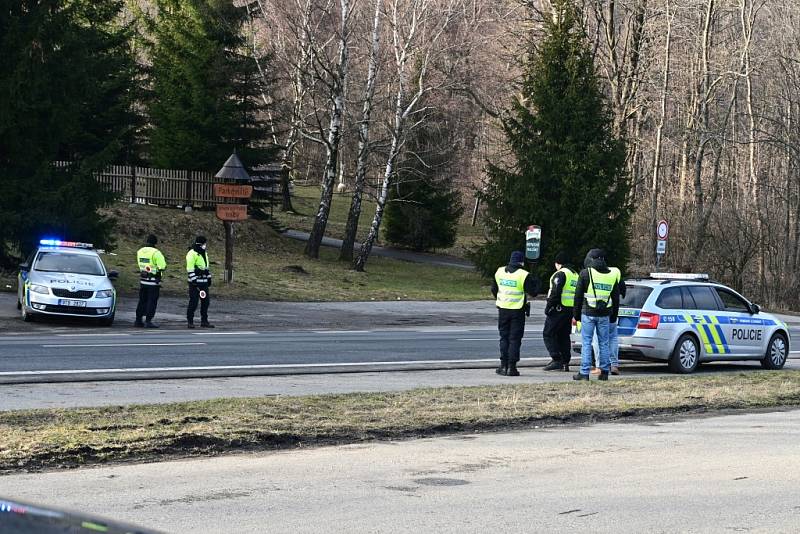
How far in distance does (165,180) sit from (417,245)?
16.7m

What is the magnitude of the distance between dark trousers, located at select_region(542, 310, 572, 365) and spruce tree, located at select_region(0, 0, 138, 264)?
15.0 metres

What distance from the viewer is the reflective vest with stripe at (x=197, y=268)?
2375 centimetres

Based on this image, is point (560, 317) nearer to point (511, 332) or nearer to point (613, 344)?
point (613, 344)

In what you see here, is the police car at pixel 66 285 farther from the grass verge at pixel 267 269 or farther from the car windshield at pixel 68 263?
the grass verge at pixel 267 269

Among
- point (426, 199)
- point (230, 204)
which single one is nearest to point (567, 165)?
point (230, 204)

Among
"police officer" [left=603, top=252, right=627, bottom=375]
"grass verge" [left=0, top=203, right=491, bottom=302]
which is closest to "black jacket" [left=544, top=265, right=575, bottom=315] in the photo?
"police officer" [left=603, top=252, right=627, bottom=375]

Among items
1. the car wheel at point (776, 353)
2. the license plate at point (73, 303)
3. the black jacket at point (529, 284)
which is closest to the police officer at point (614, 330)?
the black jacket at point (529, 284)

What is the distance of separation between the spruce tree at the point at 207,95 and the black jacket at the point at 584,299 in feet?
107

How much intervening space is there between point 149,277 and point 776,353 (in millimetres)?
12197

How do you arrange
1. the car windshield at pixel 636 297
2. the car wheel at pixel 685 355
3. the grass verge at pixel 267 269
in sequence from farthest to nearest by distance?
the grass verge at pixel 267 269, the car windshield at pixel 636 297, the car wheel at pixel 685 355

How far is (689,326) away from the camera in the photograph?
18.5 metres

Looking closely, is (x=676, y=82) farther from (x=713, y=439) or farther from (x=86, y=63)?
(x=713, y=439)

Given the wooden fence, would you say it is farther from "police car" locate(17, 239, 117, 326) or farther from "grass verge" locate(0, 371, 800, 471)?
"grass verge" locate(0, 371, 800, 471)

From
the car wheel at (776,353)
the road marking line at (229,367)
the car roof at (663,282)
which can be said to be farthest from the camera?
the car wheel at (776,353)
